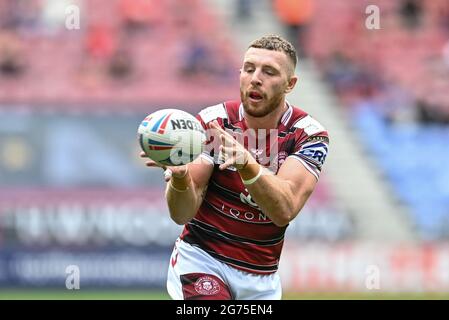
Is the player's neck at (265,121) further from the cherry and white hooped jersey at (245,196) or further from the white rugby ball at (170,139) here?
the white rugby ball at (170,139)

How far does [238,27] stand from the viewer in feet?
71.2

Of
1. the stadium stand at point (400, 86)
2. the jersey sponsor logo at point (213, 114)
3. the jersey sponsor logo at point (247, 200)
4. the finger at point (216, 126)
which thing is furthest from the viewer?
the stadium stand at point (400, 86)

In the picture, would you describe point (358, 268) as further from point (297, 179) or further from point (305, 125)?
point (297, 179)

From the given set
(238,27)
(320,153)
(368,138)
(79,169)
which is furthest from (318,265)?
(320,153)

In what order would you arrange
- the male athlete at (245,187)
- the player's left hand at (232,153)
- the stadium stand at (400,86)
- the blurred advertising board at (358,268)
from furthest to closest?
1. the stadium stand at (400,86)
2. the blurred advertising board at (358,268)
3. the male athlete at (245,187)
4. the player's left hand at (232,153)

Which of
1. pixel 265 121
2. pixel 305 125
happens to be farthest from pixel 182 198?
pixel 305 125

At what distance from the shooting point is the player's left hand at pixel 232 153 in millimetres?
6516

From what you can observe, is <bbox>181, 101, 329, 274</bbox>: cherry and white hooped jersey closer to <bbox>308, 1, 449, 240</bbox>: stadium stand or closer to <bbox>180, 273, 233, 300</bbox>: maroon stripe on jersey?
<bbox>180, 273, 233, 300</bbox>: maroon stripe on jersey

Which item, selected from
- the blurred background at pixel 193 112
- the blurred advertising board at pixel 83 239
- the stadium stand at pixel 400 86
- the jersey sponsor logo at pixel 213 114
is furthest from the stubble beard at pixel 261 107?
the stadium stand at pixel 400 86

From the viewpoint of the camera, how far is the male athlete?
711 centimetres

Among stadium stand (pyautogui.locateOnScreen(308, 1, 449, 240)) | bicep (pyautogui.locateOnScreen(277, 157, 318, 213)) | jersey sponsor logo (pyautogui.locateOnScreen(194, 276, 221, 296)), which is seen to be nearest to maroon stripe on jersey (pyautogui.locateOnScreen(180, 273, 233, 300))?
jersey sponsor logo (pyautogui.locateOnScreen(194, 276, 221, 296))

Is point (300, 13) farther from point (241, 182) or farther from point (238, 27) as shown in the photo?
point (241, 182)

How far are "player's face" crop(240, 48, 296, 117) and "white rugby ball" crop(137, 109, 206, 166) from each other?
508 millimetres

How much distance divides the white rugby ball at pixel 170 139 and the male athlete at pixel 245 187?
0.27 metres
